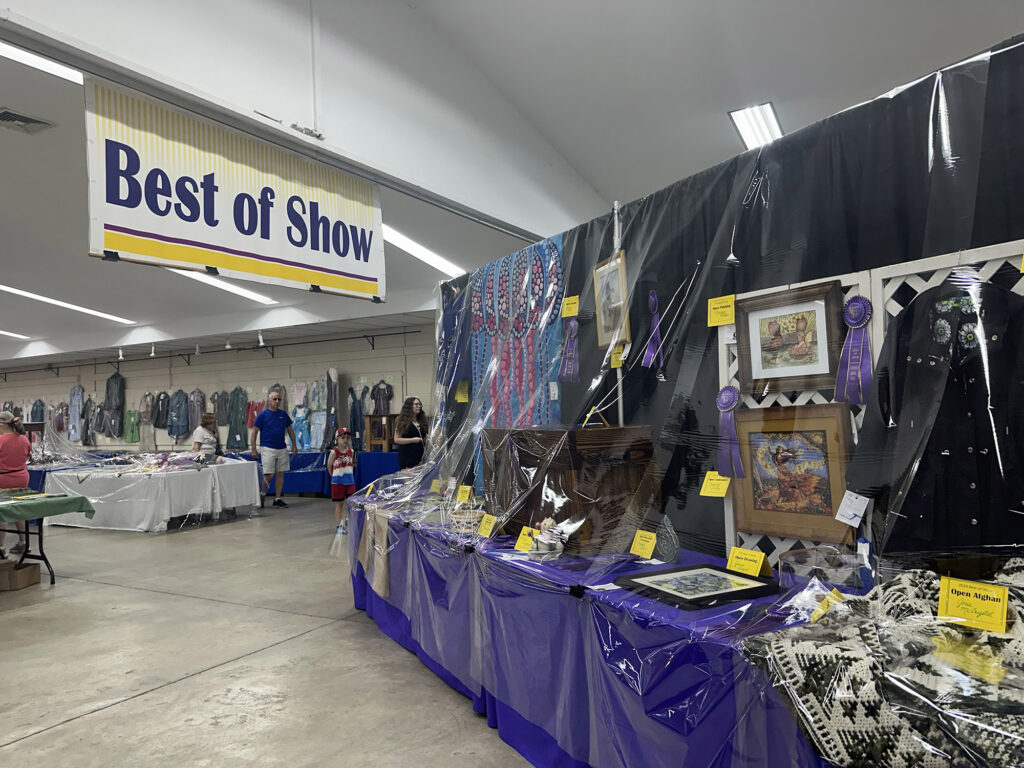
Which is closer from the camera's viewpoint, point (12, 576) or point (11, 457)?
point (12, 576)

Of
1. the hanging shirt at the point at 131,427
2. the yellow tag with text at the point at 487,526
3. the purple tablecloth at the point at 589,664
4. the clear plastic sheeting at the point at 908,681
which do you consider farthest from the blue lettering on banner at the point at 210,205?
the hanging shirt at the point at 131,427

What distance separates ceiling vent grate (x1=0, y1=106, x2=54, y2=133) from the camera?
3369 millimetres

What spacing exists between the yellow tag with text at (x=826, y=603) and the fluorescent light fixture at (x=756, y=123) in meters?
3.80

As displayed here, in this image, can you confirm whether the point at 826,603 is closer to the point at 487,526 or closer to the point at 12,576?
the point at 487,526

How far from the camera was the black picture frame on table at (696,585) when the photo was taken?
1596 millimetres

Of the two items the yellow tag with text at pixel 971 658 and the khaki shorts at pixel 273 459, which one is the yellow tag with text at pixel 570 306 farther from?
the khaki shorts at pixel 273 459

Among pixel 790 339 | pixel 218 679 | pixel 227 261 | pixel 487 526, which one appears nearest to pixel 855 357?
pixel 790 339

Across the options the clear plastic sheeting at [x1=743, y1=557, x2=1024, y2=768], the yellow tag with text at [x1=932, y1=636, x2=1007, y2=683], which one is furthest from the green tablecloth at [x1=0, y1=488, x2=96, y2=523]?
the yellow tag with text at [x1=932, y1=636, x2=1007, y2=683]

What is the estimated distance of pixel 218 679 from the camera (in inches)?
118

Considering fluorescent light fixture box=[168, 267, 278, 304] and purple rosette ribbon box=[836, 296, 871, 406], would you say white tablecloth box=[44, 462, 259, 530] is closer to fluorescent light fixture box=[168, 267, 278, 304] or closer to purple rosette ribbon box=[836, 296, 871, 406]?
fluorescent light fixture box=[168, 267, 278, 304]

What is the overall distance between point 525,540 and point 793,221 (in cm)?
136

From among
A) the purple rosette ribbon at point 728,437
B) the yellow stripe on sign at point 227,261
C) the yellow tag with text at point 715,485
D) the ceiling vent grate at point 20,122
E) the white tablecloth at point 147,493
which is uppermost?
the ceiling vent grate at point 20,122

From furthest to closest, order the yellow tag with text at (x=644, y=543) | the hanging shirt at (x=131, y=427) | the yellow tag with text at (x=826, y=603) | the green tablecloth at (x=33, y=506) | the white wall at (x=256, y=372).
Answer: the hanging shirt at (x=131, y=427), the white wall at (x=256, y=372), the green tablecloth at (x=33, y=506), the yellow tag with text at (x=644, y=543), the yellow tag with text at (x=826, y=603)

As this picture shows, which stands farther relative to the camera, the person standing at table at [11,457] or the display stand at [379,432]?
the display stand at [379,432]
